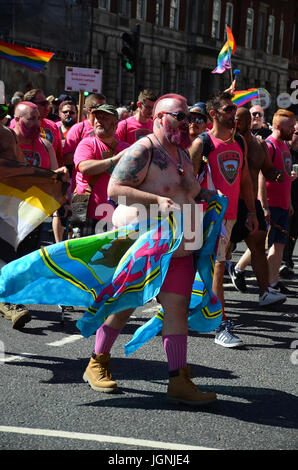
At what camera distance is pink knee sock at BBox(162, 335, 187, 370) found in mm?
4957

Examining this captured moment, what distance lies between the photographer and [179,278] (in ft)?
16.4

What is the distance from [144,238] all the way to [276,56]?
2232 inches

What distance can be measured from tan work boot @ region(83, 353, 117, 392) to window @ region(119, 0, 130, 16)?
37.4 metres

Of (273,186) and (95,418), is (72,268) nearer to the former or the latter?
(95,418)

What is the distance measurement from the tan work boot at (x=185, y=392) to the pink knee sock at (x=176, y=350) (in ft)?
0.13

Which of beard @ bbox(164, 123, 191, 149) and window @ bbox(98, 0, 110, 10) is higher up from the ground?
window @ bbox(98, 0, 110, 10)

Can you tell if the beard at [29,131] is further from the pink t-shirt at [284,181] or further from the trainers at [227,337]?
the pink t-shirt at [284,181]

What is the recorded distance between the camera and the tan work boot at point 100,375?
16.9ft

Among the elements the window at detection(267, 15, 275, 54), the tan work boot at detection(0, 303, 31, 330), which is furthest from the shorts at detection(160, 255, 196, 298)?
the window at detection(267, 15, 275, 54)

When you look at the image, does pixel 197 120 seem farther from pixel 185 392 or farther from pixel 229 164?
pixel 185 392

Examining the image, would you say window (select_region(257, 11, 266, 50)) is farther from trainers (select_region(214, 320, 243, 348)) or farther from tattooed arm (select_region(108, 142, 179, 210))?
tattooed arm (select_region(108, 142, 179, 210))

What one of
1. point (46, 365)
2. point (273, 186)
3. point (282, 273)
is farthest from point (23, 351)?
point (282, 273)

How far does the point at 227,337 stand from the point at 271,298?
185cm
